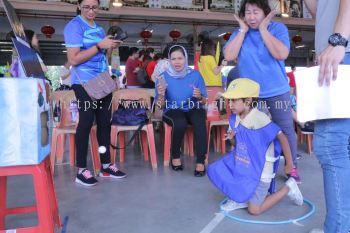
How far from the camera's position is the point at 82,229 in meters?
1.71

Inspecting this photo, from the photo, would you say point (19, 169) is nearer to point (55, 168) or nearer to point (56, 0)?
point (55, 168)

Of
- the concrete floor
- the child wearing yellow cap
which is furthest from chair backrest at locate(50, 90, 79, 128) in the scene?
the child wearing yellow cap

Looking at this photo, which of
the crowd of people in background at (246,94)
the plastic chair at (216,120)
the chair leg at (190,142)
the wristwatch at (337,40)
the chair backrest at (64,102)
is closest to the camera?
the wristwatch at (337,40)

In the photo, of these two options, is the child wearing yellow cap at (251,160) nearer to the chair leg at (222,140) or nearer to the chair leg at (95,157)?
the chair leg at (95,157)

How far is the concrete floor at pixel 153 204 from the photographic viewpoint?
172 cm

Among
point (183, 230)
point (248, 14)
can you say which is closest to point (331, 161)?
point (183, 230)

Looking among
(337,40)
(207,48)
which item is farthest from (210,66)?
(337,40)

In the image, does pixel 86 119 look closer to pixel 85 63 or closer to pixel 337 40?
pixel 85 63

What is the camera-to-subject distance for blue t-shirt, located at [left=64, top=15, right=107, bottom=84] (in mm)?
2344

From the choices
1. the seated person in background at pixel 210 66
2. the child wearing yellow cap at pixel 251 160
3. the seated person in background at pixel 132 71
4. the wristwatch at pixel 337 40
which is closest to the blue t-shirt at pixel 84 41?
the child wearing yellow cap at pixel 251 160

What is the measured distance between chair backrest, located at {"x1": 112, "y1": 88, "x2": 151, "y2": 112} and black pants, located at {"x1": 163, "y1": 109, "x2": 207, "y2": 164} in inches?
17.9

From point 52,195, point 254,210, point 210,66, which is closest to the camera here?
point 52,195

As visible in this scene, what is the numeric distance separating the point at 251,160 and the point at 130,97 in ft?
5.64

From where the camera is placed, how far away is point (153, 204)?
2.07 metres
